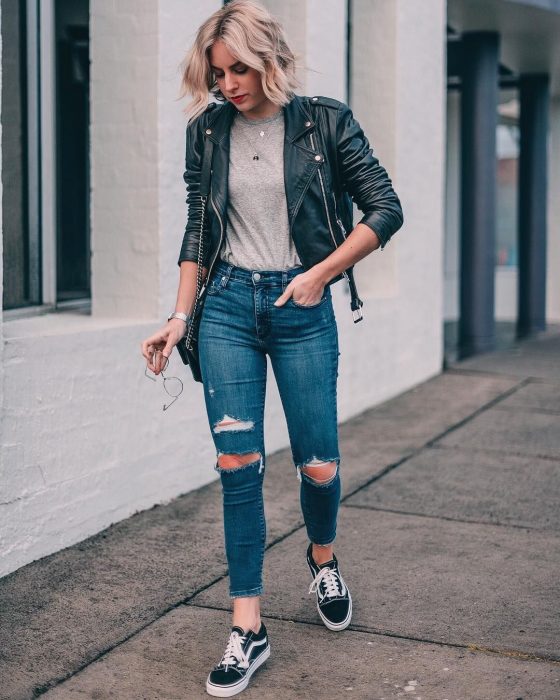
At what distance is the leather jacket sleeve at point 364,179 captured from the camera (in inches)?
128

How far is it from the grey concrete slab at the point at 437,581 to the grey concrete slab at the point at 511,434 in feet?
5.42

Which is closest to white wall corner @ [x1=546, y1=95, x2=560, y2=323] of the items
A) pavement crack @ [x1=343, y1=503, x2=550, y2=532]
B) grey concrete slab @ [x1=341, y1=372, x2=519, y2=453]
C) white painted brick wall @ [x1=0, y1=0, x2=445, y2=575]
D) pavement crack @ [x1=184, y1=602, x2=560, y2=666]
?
grey concrete slab @ [x1=341, y1=372, x2=519, y2=453]

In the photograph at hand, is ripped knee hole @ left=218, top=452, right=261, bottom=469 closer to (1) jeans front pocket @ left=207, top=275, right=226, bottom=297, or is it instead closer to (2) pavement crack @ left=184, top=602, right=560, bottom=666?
(1) jeans front pocket @ left=207, top=275, right=226, bottom=297

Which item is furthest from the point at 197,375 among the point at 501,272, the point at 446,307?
the point at 501,272

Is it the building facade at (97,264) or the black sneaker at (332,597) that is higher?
the building facade at (97,264)

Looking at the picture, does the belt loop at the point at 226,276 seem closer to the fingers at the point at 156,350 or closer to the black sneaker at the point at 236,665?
the fingers at the point at 156,350

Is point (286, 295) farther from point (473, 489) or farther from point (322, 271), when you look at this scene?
point (473, 489)

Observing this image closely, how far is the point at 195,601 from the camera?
398 cm

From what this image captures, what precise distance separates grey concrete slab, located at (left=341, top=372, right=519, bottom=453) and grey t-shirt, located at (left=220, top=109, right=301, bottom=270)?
351cm

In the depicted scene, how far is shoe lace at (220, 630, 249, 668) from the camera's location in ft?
10.6

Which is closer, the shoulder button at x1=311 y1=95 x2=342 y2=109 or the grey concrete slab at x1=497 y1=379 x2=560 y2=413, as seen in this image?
the shoulder button at x1=311 y1=95 x2=342 y2=109

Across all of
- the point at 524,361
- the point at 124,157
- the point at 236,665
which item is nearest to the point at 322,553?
the point at 236,665

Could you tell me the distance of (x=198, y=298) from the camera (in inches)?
133

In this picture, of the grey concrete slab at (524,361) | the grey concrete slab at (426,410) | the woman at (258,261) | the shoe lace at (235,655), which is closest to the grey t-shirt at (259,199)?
the woman at (258,261)
